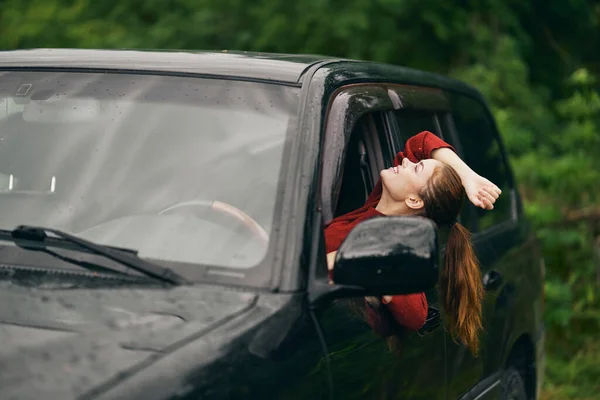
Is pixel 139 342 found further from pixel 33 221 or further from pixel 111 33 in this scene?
pixel 111 33

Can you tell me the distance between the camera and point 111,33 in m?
10.7

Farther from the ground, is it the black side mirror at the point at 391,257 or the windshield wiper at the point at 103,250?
the windshield wiper at the point at 103,250

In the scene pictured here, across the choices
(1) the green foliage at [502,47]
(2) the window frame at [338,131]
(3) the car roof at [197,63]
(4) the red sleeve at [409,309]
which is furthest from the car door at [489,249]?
(1) the green foliage at [502,47]

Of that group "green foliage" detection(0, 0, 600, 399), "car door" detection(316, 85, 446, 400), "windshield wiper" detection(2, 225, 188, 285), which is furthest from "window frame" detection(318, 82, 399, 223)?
"green foliage" detection(0, 0, 600, 399)

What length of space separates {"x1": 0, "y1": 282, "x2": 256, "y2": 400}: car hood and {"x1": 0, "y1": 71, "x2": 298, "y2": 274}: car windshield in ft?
0.76

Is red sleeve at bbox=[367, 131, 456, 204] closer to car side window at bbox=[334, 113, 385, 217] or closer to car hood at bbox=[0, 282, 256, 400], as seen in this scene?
car side window at bbox=[334, 113, 385, 217]

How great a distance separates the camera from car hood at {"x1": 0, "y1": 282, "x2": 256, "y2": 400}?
2.18 metres

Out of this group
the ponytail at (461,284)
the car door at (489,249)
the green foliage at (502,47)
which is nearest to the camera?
the ponytail at (461,284)

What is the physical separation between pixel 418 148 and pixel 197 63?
82 cm

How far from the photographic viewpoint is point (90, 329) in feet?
7.91

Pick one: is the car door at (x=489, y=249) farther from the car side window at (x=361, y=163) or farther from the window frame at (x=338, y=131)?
the window frame at (x=338, y=131)

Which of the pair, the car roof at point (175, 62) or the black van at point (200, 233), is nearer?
the black van at point (200, 233)

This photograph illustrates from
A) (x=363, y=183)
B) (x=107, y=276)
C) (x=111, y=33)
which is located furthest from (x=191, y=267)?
(x=111, y=33)

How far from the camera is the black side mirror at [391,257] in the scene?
8.79 feet
